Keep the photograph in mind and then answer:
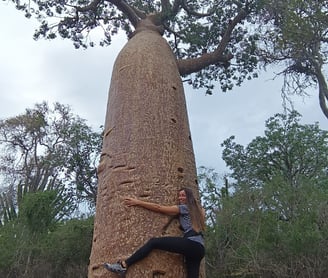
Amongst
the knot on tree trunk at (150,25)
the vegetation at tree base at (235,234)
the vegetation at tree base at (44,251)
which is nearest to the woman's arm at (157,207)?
the knot on tree trunk at (150,25)

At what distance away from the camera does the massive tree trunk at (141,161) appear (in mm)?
2562

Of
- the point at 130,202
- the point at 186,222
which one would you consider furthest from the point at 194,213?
the point at 130,202

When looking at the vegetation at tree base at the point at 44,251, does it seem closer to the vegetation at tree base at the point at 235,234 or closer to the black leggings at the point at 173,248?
the vegetation at tree base at the point at 235,234

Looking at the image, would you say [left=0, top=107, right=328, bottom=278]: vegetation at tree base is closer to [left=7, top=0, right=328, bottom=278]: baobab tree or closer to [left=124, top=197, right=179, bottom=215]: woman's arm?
[left=7, top=0, right=328, bottom=278]: baobab tree

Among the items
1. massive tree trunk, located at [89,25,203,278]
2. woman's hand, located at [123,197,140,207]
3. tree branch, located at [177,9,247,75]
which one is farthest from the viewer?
tree branch, located at [177,9,247,75]

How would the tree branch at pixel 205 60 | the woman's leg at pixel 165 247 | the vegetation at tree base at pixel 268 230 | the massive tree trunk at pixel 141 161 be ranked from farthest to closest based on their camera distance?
the vegetation at tree base at pixel 268 230 → the tree branch at pixel 205 60 → the massive tree trunk at pixel 141 161 → the woman's leg at pixel 165 247

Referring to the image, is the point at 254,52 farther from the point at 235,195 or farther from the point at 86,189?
the point at 86,189

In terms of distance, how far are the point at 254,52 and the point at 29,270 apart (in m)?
6.14

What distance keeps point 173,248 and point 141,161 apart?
646 millimetres

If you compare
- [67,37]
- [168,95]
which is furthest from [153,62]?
[67,37]

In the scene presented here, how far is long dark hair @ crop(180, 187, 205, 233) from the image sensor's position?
2.59 m

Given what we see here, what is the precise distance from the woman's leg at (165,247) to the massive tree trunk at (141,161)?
0.14ft

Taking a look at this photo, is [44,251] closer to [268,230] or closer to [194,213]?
[268,230]

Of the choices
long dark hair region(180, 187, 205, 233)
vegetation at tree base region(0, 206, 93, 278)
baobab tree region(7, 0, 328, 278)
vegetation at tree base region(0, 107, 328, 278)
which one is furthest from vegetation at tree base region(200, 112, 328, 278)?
long dark hair region(180, 187, 205, 233)
